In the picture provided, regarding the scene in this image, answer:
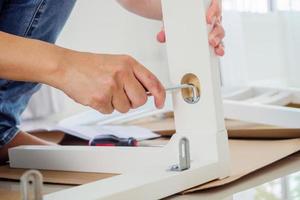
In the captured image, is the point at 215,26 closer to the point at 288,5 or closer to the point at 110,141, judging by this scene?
the point at 110,141

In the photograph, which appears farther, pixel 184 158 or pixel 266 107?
pixel 266 107

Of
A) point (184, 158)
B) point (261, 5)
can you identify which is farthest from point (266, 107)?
point (261, 5)

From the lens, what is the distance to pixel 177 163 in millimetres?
776

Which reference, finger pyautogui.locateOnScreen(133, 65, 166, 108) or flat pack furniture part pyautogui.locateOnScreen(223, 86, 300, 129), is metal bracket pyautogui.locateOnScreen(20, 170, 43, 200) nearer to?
finger pyautogui.locateOnScreen(133, 65, 166, 108)

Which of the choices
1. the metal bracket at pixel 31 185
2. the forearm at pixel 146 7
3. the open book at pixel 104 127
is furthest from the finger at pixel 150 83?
the open book at pixel 104 127

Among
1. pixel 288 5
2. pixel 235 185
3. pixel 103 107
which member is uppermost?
pixel 288 5

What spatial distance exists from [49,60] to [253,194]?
12.4 inches

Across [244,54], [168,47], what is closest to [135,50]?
[244,54]

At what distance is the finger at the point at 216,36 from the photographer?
775 millimetres

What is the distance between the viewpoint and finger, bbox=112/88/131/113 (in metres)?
0.71

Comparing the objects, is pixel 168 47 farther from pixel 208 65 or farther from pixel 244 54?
pixel 244 54

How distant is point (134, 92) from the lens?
2.34 ft

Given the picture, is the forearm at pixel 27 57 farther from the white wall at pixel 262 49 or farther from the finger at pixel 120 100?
the white wall at pixel 262 49

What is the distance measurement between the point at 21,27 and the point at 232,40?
3.25ft
